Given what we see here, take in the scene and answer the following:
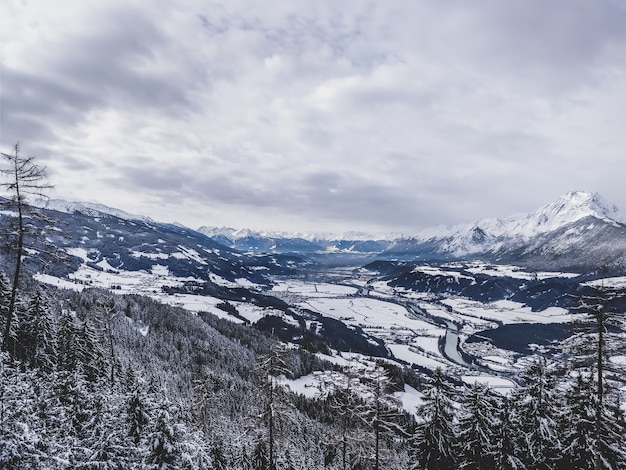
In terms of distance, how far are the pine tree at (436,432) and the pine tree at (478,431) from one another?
857mm

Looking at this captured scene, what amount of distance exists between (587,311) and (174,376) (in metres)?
97.5

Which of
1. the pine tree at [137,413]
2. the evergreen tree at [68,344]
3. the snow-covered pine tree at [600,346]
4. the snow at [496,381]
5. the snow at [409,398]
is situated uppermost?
the snow-covered pine tree at [600,346]

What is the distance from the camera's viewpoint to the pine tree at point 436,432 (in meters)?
26.3

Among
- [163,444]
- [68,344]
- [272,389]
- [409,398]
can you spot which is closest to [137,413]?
[163,444]

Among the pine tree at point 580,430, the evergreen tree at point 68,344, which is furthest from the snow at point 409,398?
the pine tree at point 580,430

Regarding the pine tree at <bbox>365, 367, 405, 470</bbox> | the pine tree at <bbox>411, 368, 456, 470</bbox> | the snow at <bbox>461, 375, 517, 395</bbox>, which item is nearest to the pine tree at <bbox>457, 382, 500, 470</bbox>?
the pine tree at <bbox>411, 368, 456, 470</bbox>

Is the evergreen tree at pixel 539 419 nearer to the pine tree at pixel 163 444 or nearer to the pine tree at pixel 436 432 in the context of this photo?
the pine tree at pixel 436 432

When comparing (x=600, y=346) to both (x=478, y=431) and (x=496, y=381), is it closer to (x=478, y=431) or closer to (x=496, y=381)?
(x=478, y=431)

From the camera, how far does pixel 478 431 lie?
25969mm

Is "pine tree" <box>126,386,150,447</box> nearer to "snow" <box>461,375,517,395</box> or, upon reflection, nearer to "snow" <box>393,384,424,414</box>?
"snow" <box>393,384,424,414</box>

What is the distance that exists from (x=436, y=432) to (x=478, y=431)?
266cm

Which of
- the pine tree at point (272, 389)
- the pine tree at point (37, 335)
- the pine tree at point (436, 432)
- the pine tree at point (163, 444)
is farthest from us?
the pine tree at point (37, 335)

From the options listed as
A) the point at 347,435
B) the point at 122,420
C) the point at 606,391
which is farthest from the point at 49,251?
the point at 606,391

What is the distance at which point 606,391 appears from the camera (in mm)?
20516
